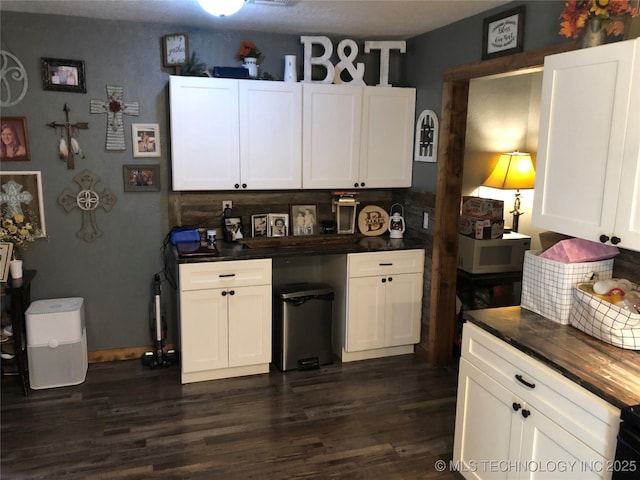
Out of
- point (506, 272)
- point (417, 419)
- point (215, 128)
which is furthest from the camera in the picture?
point (506, 272)

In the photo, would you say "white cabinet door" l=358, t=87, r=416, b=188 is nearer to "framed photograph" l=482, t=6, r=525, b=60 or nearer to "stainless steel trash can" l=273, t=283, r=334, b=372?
"framed photograph" l=482, t=6, r=525, b=60

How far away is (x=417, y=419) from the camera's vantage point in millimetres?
3322

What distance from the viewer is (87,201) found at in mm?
3828

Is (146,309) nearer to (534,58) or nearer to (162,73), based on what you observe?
(162,73)

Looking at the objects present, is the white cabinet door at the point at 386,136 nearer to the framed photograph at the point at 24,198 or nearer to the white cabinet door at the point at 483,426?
the white cabinet door at the point at 483,426

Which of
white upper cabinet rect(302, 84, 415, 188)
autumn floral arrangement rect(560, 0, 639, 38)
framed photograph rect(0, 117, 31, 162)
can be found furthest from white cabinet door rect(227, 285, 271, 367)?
autumn floral arrangement rect(560, 0, 639, 38)

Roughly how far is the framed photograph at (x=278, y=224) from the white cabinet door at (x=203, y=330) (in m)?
0.75

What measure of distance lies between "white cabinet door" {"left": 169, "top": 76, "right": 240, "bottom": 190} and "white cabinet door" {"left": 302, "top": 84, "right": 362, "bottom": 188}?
0.52m

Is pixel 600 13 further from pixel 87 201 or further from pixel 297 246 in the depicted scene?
pixel 87 201

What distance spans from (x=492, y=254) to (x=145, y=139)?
8.99ft

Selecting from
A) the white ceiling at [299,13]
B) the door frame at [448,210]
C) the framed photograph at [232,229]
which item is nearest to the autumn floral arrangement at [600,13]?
the white ceiling at [299,13]

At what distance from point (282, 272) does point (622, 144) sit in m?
2.80

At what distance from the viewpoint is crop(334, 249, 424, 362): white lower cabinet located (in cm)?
398

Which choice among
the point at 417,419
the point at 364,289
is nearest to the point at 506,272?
the point at 364,289
